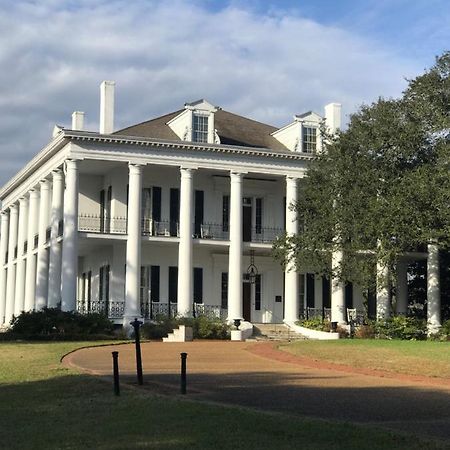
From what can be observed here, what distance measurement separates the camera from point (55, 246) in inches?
1694

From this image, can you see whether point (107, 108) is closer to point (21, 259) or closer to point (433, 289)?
point (21, 259)

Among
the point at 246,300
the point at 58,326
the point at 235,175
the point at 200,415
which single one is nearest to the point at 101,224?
the point at 235,175

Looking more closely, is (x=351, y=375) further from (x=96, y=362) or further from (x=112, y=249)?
(x=112, y=249)

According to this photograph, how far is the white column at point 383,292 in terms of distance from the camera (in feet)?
130

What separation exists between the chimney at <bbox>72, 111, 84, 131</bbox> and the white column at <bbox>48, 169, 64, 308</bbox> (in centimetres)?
244

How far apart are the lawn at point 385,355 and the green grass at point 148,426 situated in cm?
887

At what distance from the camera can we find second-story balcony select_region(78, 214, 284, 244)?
143ft

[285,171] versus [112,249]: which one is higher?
[285,171]

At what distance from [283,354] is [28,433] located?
54.4ft

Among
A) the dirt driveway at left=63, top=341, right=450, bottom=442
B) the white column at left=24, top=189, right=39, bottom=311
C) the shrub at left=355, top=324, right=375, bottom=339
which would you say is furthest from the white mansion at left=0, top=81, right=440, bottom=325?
the dirt driveway at left=63, top=341, right=450, bottom=442

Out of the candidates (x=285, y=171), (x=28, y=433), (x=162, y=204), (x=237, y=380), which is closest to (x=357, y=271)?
(x=285, y=171)

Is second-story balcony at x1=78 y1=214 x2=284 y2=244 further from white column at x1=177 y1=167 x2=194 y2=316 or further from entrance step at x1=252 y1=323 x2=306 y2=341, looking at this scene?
entrance step at x1=252 y1=323 x2=306 y2=341

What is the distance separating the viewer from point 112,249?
43.5 m

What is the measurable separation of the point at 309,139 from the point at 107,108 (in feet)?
35.0
